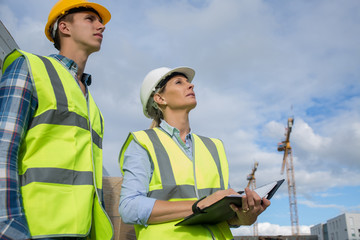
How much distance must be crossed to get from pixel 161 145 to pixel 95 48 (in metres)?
0.96

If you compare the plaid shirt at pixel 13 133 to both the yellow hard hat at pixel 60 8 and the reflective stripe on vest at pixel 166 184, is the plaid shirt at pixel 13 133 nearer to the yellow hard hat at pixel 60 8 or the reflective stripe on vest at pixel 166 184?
the yellow hard hat at pixel 60 8

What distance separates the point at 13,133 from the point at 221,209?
132cm

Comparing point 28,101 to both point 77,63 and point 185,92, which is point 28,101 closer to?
point 77,63

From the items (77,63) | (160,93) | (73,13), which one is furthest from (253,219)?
(73,13)

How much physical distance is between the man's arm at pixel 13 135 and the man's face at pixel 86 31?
678mm

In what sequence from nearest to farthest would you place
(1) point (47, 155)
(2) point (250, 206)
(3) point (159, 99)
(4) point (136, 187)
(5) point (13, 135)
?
1. (5) point (13, 135)
2. (1) point (47, 155)
3. (2) point (250, 206)
4. (4) point (136, 187)
5. (3) point (159, 99)

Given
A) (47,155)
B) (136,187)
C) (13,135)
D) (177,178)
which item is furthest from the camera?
(177,178)

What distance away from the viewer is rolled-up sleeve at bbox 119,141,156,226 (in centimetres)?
209

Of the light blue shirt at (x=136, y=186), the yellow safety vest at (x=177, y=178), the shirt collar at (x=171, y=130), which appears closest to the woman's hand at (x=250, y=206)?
the yellow safety vest at (x=177, y=178)

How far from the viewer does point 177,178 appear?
2.34 metres

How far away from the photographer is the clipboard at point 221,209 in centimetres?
190

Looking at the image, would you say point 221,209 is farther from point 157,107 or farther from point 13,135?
point 157,107

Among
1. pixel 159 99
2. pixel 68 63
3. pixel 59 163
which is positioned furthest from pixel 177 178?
pixel 68 63

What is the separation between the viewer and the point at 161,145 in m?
2.55
